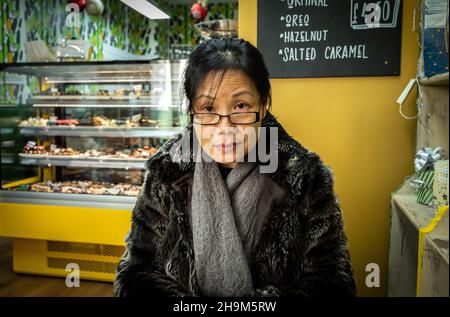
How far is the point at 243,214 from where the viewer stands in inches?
54.7

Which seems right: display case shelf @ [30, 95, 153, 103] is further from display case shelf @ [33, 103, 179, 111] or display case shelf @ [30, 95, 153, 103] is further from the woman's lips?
the woman's lips

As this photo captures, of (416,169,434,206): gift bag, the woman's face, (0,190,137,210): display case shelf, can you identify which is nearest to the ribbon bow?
(416,169,434,206): gift bag

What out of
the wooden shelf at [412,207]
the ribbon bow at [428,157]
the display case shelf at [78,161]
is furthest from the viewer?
the display case shelf at [78,161]

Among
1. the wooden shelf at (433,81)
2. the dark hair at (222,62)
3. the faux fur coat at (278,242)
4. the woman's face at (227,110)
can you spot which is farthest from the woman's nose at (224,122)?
the wooden shelf at (433,81)

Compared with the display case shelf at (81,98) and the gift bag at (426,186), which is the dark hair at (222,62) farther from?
the display case shelf at (81,98)

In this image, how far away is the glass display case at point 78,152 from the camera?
3.22 metres

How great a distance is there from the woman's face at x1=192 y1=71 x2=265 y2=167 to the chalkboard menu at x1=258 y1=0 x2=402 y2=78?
1.00m

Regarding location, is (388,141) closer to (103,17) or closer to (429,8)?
(429,8)

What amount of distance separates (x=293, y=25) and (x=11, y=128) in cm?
278

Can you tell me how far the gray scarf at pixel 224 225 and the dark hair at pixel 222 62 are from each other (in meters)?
0.30

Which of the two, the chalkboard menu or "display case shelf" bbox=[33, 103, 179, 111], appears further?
"display case shelf" bbox=[33, 103, 179, 111]

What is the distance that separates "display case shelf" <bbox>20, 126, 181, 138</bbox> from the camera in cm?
329

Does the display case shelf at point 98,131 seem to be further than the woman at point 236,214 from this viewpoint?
Yes

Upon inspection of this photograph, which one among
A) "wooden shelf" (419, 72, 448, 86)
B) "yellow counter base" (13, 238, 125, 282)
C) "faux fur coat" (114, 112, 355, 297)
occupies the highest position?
"wooden shelf" (419, 72, 448, 86)
